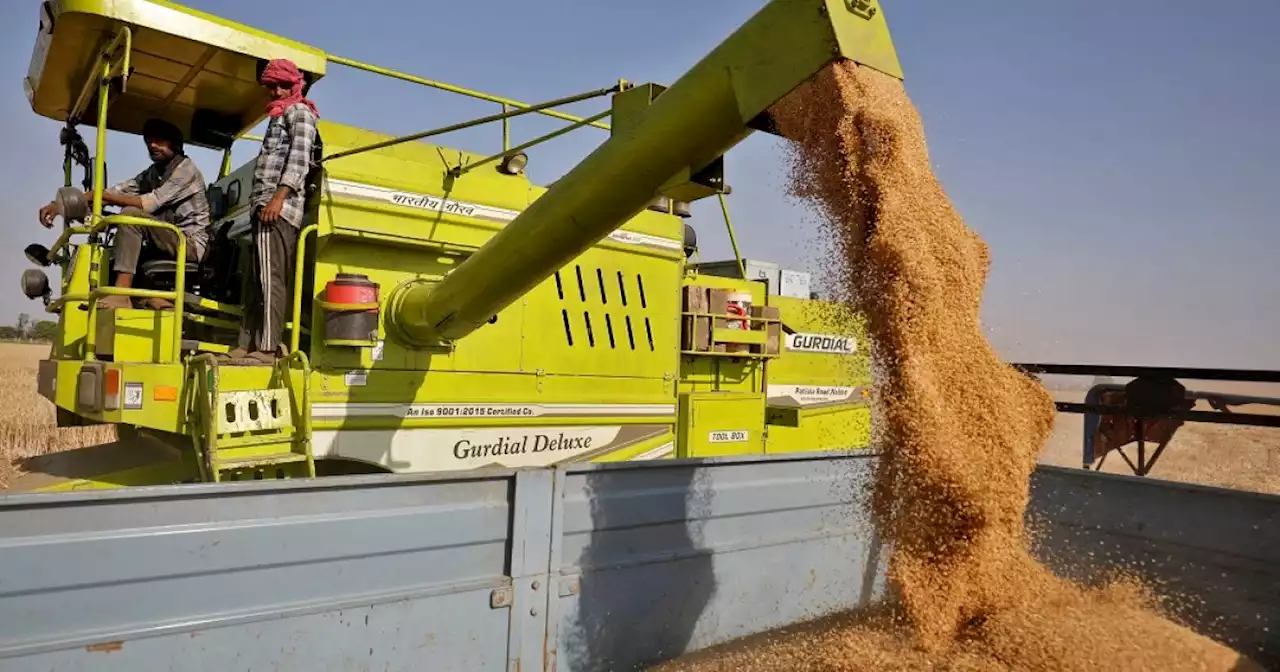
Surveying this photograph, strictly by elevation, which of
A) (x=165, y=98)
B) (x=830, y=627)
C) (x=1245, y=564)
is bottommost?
(x=830, y=627)

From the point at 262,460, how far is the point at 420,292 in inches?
42.3

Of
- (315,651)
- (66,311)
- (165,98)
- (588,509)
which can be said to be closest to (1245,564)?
(588,509)

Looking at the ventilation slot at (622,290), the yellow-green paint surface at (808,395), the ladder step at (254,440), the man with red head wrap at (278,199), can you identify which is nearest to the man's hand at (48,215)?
the man with red head wrap at (278,199)

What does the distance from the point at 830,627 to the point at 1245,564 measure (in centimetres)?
190

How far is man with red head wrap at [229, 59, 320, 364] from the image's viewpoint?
3.92m

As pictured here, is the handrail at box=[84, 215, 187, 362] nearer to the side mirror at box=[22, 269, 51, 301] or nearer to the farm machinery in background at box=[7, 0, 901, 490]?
the farm machinery in background at box=[7, 0, 901, 490]

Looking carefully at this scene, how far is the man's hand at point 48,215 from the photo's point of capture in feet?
14.4

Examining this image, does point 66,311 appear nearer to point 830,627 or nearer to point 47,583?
point 47,583

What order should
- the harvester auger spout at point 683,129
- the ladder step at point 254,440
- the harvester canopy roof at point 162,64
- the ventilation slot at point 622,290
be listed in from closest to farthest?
the harvester auger spout at point 683,129
the ladder step at point 254,440
the harvester canopy roof at point 162,64
the ventilation slot at point 622,290

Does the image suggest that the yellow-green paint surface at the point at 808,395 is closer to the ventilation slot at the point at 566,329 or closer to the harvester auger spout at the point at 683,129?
the ventilation slot at the point at 566,329

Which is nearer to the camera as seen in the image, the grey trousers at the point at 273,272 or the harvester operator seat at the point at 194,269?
the grey trousers at the point at 273,272

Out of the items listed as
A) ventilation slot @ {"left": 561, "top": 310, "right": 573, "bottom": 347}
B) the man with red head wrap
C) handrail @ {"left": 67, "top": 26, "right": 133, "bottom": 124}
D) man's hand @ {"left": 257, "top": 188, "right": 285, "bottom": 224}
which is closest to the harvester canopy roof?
handrail @ {"left": 67, "top": 26, "right": 133, "bottom": 124}

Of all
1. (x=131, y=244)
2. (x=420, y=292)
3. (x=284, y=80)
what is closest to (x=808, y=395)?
(x=420, y=292)

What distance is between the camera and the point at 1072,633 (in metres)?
3.00
